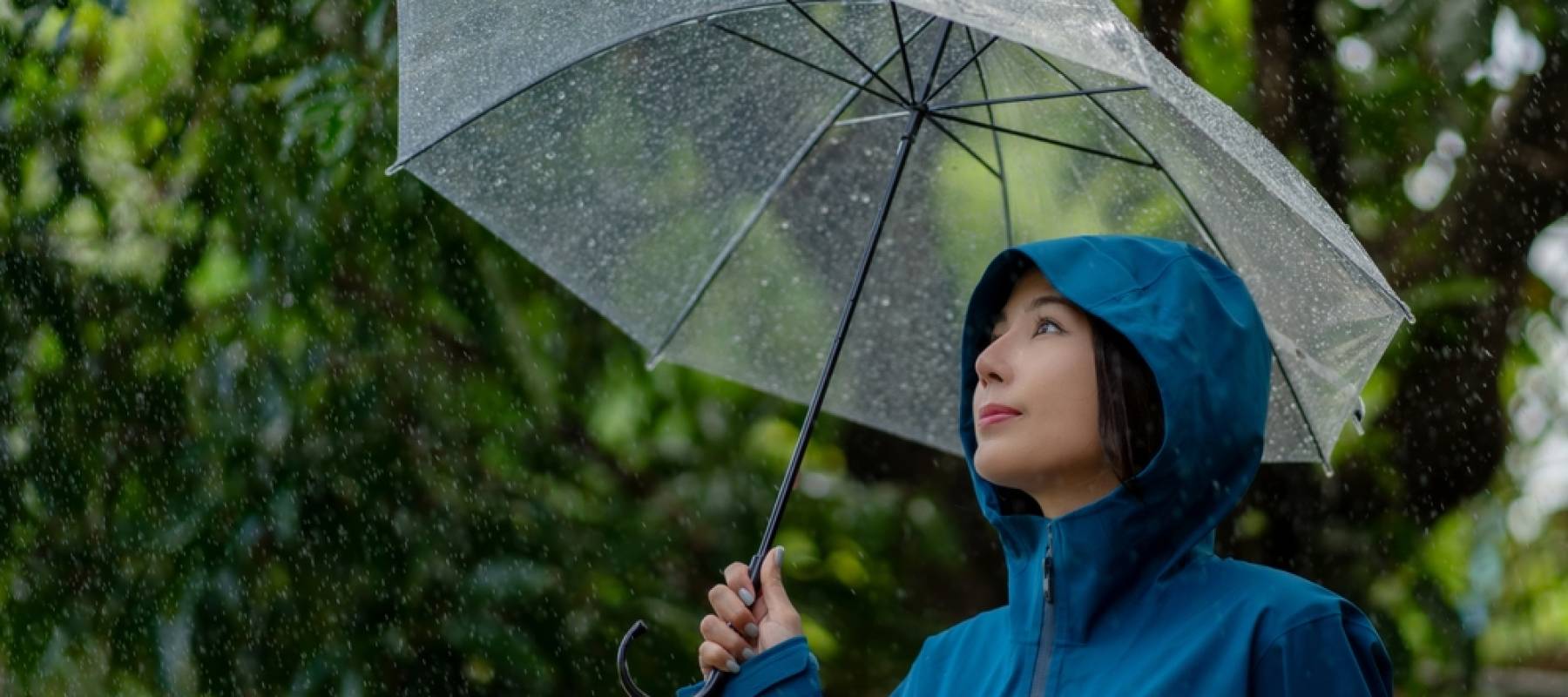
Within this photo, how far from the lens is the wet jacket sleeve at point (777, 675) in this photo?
79.7 inches

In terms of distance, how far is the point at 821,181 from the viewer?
2.76 metres

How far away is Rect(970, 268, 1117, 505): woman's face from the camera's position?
197 centimetres

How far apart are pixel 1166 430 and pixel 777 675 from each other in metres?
0.50

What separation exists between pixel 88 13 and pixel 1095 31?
3029mm

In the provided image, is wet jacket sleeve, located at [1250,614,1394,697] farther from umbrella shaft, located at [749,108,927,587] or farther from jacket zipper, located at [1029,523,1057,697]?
umbrella shaft, located at [749,108,927,587]

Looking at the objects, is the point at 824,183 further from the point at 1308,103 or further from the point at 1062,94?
the point at 1308,103

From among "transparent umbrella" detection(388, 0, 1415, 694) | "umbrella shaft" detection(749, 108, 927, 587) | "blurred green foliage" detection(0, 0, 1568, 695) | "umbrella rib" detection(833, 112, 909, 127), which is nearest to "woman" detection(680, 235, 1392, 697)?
"umbrella shaft" detection(749, 108, 927, 587)

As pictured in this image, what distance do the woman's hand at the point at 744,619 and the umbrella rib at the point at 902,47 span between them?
0.70 meters

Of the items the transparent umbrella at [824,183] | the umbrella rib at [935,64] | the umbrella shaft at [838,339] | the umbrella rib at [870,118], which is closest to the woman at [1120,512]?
the umbrella shaft at [838,339]

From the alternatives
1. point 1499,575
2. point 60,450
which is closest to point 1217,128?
point 1499,575

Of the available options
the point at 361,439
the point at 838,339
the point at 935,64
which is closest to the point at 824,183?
the point at 935,64

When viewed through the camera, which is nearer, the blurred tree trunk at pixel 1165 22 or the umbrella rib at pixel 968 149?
the umbrella rib at pixel 968 149

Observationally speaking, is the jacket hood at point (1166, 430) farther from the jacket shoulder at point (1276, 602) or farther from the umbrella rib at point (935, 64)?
the umbrella rib at point (935, 64)

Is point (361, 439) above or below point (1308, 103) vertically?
below
